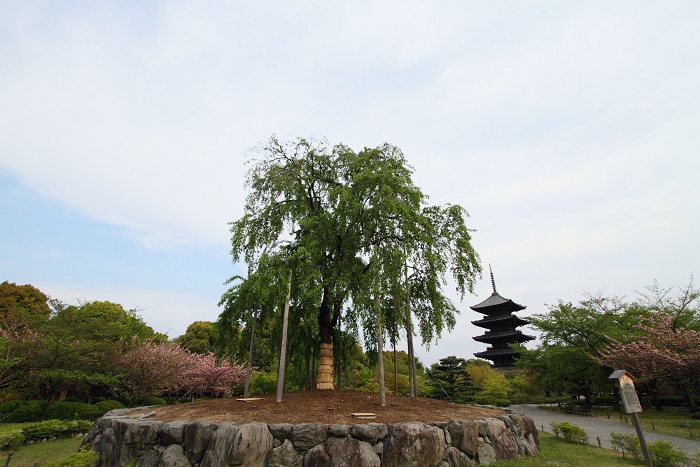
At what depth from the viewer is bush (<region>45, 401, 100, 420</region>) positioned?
13438mm

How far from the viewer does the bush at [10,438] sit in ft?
31.2

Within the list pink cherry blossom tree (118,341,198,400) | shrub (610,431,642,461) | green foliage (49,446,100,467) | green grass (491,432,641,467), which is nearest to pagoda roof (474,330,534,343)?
green grass (491,432,641,467)

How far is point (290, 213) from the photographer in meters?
12.7

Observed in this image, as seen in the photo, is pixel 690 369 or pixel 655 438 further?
pixel 690 369

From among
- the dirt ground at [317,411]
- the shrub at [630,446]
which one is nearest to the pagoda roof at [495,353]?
the shrub at [630,446]

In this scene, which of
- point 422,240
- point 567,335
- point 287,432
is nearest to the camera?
point 287,432

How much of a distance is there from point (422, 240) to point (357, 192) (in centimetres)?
270

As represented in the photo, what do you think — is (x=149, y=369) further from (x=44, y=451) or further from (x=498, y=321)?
(x=498, y=321)

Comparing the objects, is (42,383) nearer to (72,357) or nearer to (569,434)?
(72,357)

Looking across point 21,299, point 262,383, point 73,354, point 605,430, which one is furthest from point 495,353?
point 21,299

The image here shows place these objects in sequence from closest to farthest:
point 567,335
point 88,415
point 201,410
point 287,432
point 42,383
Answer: point 287,432 → point 201,410 → point 88,415 → point 42,383 → point 567,335

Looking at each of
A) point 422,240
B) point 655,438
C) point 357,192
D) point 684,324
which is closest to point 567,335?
point 684,324

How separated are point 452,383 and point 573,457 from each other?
15514 millimetres

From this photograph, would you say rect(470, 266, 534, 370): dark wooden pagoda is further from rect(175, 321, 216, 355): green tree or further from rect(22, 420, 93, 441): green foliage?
rect(22, 420, 93, 441): green foliage
